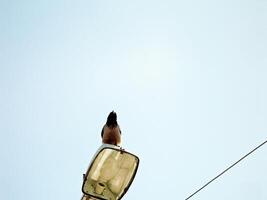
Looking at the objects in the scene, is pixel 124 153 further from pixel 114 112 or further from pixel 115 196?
pixel 114 112

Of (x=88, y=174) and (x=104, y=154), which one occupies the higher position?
(x=104, y=154)

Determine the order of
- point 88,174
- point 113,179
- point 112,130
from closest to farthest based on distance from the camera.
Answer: point 88,174
point 113,179
point 112,130

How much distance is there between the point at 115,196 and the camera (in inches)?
167

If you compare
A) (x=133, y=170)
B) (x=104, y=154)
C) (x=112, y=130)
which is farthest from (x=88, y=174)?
(x=112, y=130)

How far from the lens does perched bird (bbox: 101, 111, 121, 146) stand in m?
5.35

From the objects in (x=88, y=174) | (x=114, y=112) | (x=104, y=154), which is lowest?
(x=88, y=174)

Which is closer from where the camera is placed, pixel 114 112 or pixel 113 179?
pixel 113 179

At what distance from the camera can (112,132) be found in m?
5.43

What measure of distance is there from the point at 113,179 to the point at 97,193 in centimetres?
28

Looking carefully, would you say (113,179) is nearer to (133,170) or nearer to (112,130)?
(133,170)

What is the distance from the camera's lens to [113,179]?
429 cm

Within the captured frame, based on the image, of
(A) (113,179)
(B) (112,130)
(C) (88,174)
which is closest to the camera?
(C) (88,174)

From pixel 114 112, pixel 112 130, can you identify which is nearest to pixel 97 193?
pixel 112 130

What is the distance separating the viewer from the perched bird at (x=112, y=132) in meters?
5.35
